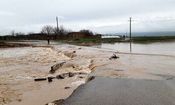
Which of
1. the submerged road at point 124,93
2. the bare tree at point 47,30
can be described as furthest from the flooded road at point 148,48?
the bare tree at point 47,30

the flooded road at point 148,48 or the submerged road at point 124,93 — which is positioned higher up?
the submerged road at point 124,93

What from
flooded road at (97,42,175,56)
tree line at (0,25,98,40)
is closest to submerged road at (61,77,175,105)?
flooded road at (97,42,175,56)

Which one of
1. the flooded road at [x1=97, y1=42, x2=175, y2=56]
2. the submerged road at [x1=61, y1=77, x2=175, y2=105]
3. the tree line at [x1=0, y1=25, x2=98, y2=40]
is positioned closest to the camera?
the submerged road at [x1=61, y1=77, x2=175, y2=105]

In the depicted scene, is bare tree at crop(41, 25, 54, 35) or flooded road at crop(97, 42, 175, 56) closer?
flooded road at crop(97, 42, 175, 56)

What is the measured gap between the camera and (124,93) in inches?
445

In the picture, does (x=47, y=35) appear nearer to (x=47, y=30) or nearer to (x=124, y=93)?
(x=47, y=30)

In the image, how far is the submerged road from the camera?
995 centimetres

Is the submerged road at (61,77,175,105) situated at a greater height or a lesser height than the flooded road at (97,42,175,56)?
greater

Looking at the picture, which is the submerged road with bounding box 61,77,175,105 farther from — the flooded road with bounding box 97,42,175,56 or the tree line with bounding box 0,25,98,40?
the tree line with bounding box 0,25,98,40

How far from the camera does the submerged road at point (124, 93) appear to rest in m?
9.95

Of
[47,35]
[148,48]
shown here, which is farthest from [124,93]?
[47,35]

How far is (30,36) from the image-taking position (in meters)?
116

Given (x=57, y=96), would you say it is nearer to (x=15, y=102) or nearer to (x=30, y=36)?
(x=15, y=102)

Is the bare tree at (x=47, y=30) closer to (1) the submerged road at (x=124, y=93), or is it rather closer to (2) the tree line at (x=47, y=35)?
(2) the tree line at (x=47, y=35)
